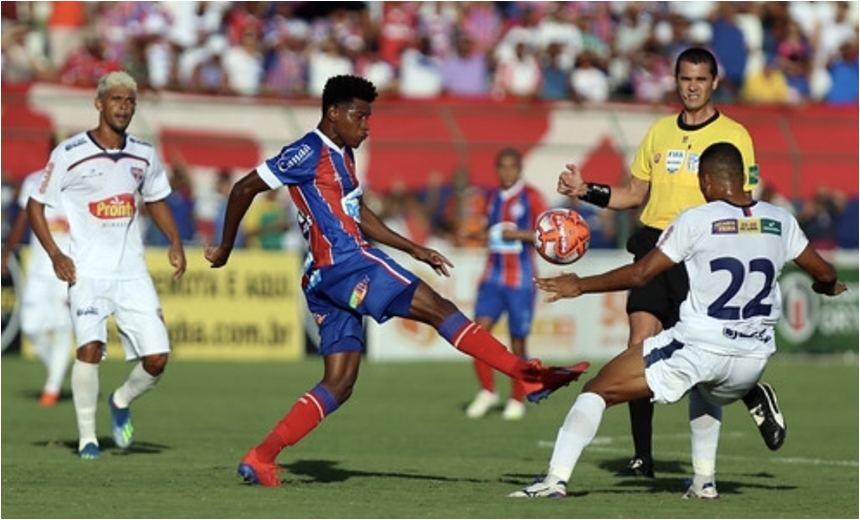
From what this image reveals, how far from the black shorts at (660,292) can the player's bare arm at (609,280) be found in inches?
87.8

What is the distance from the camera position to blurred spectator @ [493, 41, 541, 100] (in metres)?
29.8

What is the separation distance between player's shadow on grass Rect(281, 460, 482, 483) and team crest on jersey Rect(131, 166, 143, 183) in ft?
7.47

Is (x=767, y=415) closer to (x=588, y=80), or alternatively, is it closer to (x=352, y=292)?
(x=352, y=292)

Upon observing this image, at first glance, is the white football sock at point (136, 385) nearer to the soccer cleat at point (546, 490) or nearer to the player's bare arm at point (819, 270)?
the soccer cleat at point (546, 490)

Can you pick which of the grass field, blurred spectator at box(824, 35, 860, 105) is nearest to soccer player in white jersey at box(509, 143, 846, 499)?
the grass field

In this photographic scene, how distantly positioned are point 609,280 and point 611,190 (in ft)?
7.03

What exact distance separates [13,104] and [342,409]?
8866 millimetres

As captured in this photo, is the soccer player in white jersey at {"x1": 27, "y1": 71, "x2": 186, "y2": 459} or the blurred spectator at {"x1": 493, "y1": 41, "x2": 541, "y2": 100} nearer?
the soccer player in white jersey at {"x1": 27, "y1": 71, "x2": 186, "y2": 459}

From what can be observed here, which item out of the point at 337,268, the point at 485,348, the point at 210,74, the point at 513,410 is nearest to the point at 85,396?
the point at 337,268

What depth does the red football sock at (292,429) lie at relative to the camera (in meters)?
11.9

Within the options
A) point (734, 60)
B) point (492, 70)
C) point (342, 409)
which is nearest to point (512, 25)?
point (492, 70)

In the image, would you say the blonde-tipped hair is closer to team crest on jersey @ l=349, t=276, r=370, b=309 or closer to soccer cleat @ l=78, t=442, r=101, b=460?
soccer cleat @ l=78, t=442, r=101, b=460

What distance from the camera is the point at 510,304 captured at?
1925cm

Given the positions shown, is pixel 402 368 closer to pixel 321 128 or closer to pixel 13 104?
pixel 13 104
